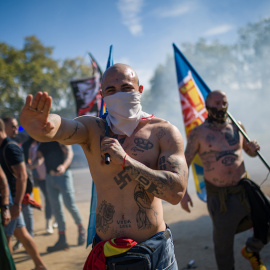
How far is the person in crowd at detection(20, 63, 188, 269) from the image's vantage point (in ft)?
6.26

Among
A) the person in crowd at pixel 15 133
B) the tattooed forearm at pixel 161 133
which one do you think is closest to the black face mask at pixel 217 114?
the tattooed forearm at pixel 161 133

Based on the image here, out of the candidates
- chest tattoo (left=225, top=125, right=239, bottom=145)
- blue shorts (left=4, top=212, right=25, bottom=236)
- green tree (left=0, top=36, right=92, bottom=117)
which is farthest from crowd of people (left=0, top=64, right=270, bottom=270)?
green tree (left=0, top=36, right=92, bottom=117)

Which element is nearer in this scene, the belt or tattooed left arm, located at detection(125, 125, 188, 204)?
tattooed left arm, located at detection(125, 125, 188, 204)

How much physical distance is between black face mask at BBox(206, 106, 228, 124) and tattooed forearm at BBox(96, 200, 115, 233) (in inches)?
89.6

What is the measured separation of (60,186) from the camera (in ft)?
18.5

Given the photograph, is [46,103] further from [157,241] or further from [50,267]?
[50,267]

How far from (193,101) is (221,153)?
5.05ft

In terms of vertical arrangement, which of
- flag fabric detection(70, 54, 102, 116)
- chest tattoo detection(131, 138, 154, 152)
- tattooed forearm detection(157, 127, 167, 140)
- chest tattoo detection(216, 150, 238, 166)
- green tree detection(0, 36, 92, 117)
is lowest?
chest tattoo detection(216, 150, 238, 166)

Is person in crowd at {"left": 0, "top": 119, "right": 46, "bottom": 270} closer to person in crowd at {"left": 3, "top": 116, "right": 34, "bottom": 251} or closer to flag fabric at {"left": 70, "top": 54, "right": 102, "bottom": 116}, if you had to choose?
person in crowd at {"left": 3, "top": 116, "right": 34, "bottom": 251}

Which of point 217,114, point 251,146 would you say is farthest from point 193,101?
point 251,146

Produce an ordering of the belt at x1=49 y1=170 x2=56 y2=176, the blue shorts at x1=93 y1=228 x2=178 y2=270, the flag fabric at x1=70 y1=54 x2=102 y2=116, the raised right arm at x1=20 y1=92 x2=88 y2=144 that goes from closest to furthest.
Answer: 1. the raised right arm at x1=20 y1=92 x2=88 y2=144
2. the blue shorts at x1=93 y1=228 x2=178 y2=270
3. the belt at x1=49 y1=170 x2=56 y2=176
4. the flag fabric at x1=70 y1=54 x2=102 y2=116

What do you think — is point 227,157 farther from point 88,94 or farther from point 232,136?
point 88,94

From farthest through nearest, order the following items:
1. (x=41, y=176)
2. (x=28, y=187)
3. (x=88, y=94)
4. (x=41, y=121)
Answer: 1. (x=88, y=94)
2. (x=41, y=176)
3. (x=28, y=187)
4. (x=41, y=121)

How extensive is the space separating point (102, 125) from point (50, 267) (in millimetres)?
3451
